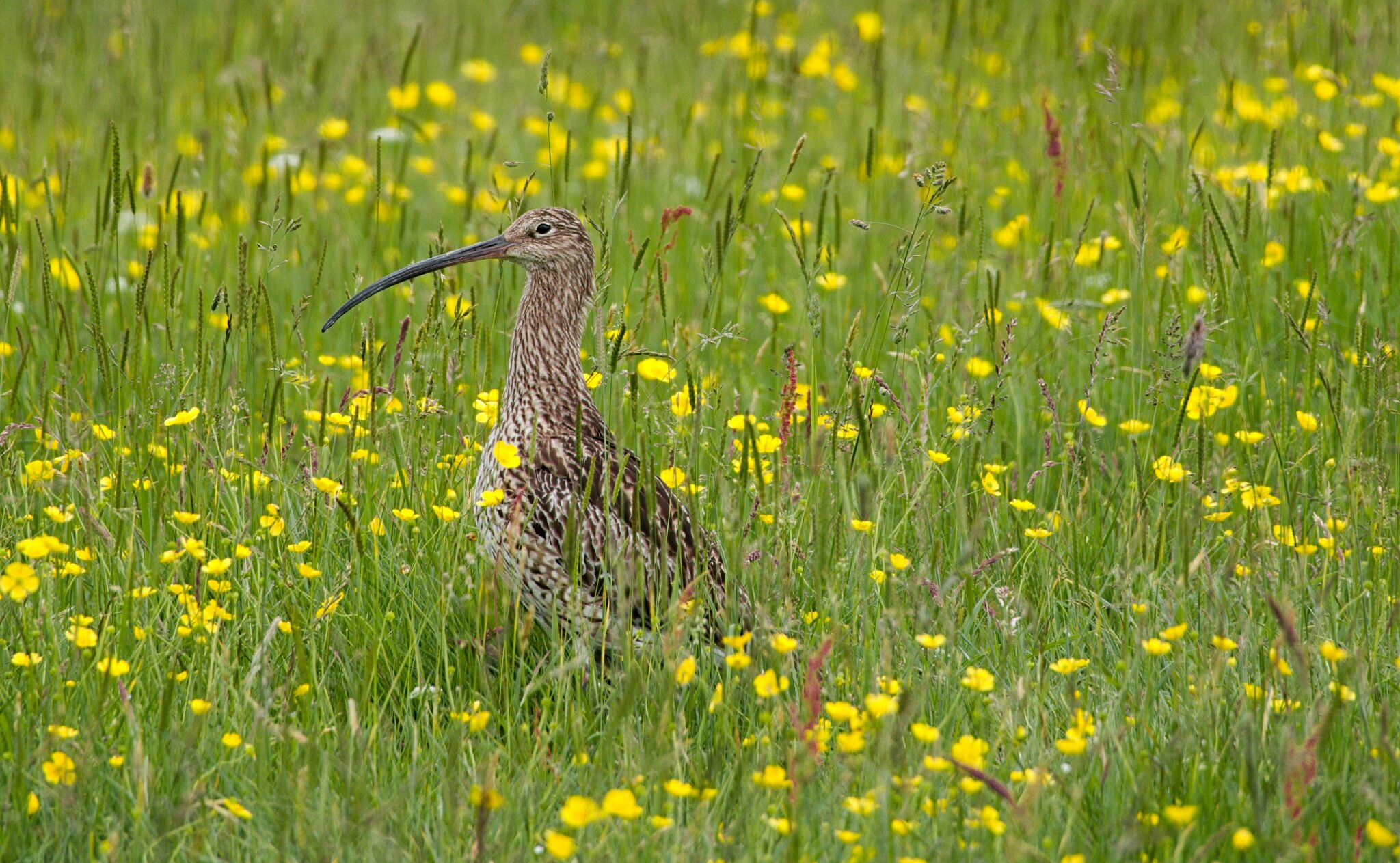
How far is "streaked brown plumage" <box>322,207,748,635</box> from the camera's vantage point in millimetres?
3736

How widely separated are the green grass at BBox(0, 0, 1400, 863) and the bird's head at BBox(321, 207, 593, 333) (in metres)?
0.21

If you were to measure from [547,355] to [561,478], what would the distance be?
0.50 m

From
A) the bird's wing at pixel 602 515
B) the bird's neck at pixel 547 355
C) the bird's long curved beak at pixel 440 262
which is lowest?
the bird's wing at pixel 602 515

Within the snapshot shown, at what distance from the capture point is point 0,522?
13.2 feet

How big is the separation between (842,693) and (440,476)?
153cm

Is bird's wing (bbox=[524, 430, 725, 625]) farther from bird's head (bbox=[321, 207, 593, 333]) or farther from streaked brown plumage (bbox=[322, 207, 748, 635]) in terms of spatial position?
bird's head (bbox=[321, 207, 593, 333])

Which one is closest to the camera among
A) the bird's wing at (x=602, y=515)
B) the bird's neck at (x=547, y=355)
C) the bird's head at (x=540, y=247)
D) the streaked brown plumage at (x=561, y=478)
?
the streaked brown plumage at (x=561, y=478)

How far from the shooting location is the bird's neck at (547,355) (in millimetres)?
4398

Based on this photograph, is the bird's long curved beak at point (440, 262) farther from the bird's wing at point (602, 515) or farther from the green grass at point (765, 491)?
the bird's wing at point (602, 515)

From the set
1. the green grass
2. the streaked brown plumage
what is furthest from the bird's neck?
the green grass

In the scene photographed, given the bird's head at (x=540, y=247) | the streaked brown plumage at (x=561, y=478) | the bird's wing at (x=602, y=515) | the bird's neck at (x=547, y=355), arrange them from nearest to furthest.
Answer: the streaked brown plumage at (x=561, y=478) → the bird's wing at (x=602, y=515) → the bird's neck at (x=547, y=355) → the bird's head at (x=540, y=247)

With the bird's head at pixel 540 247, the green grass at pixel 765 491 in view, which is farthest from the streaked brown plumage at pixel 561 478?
the green grass at pixel 765 491

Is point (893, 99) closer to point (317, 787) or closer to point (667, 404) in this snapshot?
point (667, 404)

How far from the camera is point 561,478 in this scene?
4191mm
